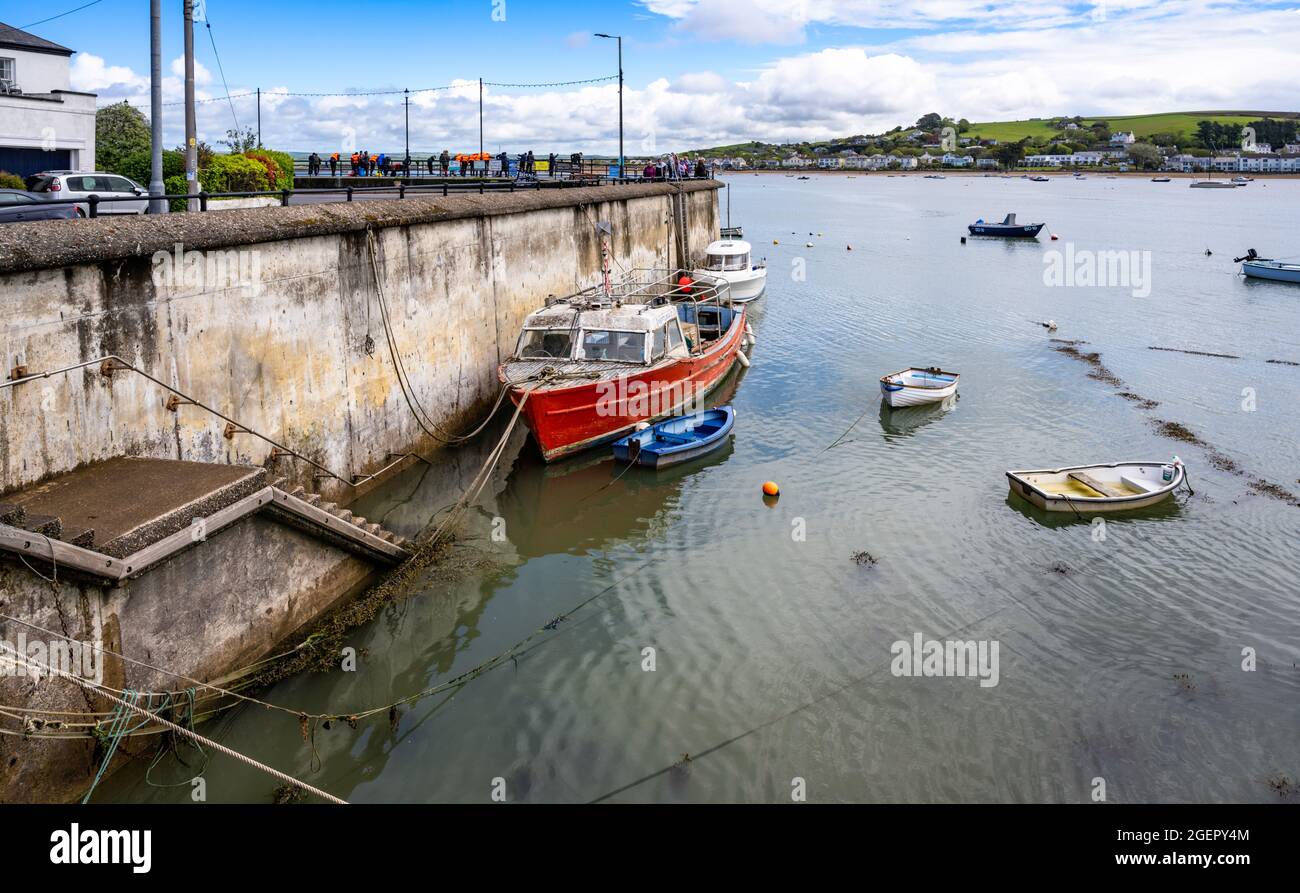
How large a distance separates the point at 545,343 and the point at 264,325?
763 cm

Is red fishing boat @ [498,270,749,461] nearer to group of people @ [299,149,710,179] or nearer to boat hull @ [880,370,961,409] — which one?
boat hull @ [880,370,961,409]

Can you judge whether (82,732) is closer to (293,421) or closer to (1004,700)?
(293,421)

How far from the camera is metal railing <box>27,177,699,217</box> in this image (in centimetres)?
1255

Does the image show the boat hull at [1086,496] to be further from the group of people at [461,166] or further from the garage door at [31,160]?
the garage door at [31,160]

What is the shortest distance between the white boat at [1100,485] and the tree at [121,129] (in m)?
34.7

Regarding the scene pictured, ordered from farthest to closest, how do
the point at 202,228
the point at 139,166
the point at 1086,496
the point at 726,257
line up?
1. the point at 726,257
2. the point at 139,166
3. the point at 1086,496
4. the point at 202,228

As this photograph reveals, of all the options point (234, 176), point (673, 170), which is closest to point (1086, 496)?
point (234, 176)

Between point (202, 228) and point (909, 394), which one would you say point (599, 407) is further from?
point (909, 394)

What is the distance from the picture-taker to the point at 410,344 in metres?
18.5

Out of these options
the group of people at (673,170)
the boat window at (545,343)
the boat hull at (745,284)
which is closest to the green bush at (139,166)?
the boat window at (545,343)

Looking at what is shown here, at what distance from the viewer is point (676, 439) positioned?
1992cm

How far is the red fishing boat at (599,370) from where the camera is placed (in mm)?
19000
